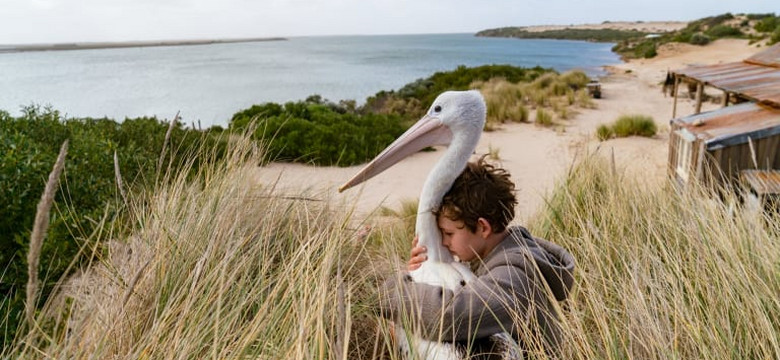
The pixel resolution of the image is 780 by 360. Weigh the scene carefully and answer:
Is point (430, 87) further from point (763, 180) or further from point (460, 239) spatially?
point (460, 239)

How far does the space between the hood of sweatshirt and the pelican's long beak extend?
1.54 feet

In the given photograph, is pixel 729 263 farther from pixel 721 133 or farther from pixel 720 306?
pixel 721 133

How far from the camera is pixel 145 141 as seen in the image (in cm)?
680

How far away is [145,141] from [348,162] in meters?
3.33

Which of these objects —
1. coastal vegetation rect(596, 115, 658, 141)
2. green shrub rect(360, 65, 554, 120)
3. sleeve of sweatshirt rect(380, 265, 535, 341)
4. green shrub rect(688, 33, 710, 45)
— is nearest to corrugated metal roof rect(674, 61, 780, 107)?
coastal vegetation rect(596, 115, 658, 141)

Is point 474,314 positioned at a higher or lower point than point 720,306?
higher

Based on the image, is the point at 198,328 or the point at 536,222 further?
the point at 536,222

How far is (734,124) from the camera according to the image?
5066 mm

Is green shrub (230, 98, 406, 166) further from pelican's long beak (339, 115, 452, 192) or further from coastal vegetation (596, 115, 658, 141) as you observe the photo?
pelican's long beak (339, 115, 452, 192)

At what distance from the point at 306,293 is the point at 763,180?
4033 mm

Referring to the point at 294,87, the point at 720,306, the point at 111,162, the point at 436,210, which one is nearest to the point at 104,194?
the point at 111,162

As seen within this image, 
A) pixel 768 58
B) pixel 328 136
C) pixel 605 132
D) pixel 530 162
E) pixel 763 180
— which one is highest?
→ pixel 768 58

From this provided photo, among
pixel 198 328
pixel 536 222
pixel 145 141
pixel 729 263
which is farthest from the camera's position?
pixel 145 141

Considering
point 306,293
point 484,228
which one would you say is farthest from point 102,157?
point 484,228
